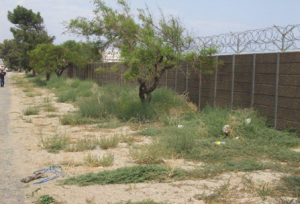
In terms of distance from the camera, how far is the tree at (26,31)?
45.2 meters

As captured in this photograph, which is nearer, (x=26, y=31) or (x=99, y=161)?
(x=99, y=161)

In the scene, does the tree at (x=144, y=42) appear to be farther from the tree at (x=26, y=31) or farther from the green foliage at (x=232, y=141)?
the tree at (x=26, y=31)

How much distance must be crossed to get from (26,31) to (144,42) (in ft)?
130

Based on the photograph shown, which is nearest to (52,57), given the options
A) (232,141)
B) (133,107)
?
(133,107)

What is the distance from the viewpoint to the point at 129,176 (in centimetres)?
581

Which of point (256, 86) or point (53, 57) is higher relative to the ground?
point (53, 57)

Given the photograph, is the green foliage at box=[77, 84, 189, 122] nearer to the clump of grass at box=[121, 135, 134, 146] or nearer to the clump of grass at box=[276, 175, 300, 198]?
the clump of grass at box=[121, 135, 134, 146]

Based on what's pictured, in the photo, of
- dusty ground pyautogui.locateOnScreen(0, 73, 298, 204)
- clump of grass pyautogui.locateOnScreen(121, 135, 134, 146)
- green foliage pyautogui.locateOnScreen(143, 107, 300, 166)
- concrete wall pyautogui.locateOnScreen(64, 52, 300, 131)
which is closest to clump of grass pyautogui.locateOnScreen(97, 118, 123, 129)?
green foliage pyautogui.locateOnScreen(143, 107, 300, 166)

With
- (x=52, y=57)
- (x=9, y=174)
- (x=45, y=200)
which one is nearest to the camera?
(x=45, y=200)

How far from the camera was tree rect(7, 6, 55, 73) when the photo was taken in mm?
45250

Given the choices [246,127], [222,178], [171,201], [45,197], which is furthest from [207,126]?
[45,197]

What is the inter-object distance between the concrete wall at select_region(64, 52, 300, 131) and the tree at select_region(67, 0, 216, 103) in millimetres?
789

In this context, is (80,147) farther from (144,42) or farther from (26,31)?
(26,31)

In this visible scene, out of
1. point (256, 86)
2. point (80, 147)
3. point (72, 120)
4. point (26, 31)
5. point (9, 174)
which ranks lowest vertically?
point (9, 174)
